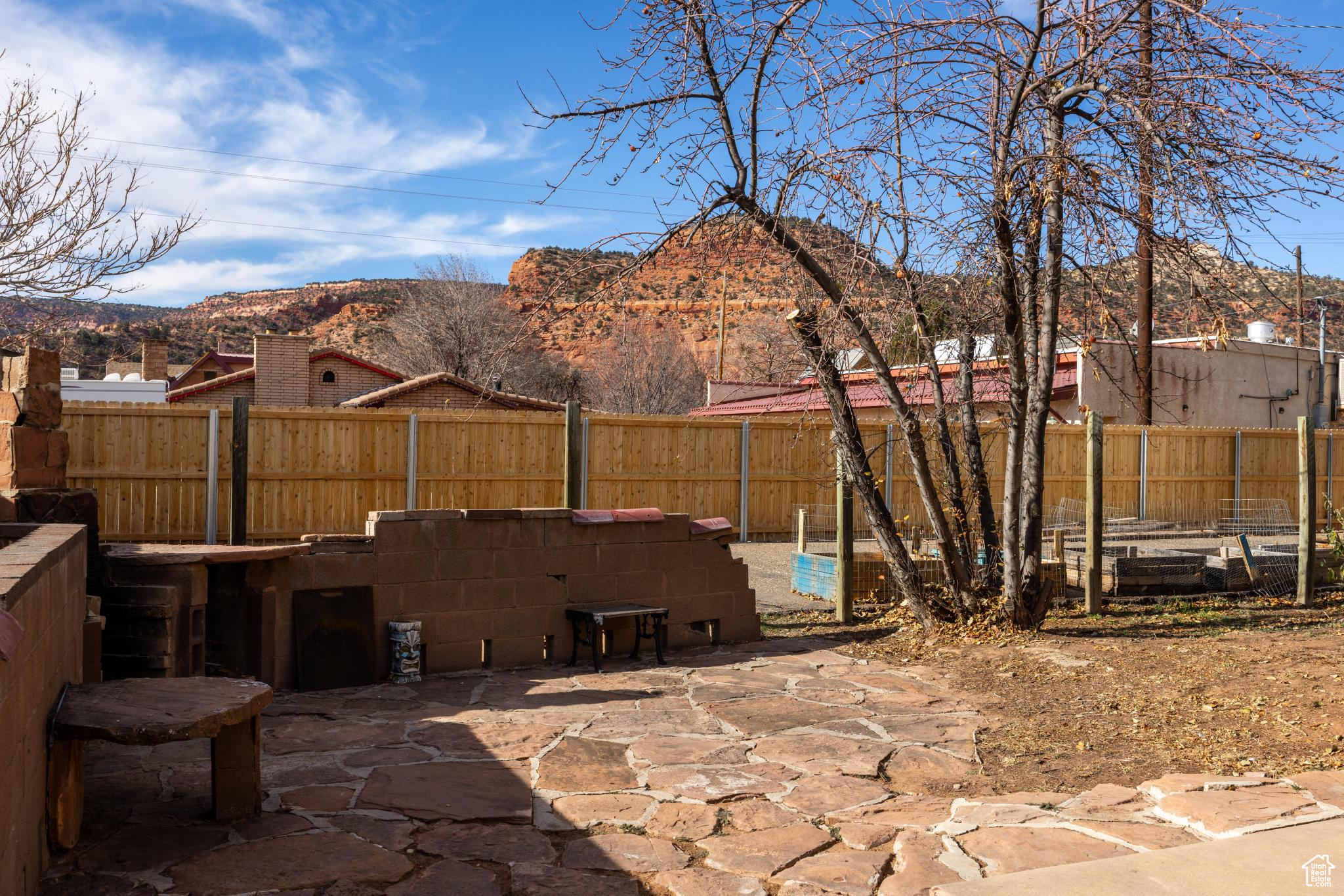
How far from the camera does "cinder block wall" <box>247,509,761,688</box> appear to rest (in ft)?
26.2

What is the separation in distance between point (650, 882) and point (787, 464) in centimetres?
1441

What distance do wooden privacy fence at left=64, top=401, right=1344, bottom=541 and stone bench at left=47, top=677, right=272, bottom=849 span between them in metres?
7.21

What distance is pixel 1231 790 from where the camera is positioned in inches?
192

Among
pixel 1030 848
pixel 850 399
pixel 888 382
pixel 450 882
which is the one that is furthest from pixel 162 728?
pixel 850 399

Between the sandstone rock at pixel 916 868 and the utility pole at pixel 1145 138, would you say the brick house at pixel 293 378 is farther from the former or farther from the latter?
the sandstone rock at pixel 916 868

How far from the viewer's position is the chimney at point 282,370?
31.2m

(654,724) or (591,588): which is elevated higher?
(591,588)

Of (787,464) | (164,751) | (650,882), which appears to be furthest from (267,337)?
(650,882)

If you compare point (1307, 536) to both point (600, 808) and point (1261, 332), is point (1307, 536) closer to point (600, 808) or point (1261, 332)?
point (600, 808)

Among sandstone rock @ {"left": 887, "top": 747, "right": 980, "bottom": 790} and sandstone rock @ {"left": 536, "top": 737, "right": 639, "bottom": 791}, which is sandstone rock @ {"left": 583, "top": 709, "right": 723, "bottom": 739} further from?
sandstone rock @ {"left": 887, "top": 747, "right": 980, "bottom": 790}

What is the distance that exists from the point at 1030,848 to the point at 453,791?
264 centimetres

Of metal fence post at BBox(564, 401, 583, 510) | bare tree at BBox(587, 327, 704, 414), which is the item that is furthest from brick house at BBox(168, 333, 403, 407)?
metal fence post at BBox(564, 401, 583, 510)

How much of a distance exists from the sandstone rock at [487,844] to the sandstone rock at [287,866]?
7.9 inches

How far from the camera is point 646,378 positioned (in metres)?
41.8
